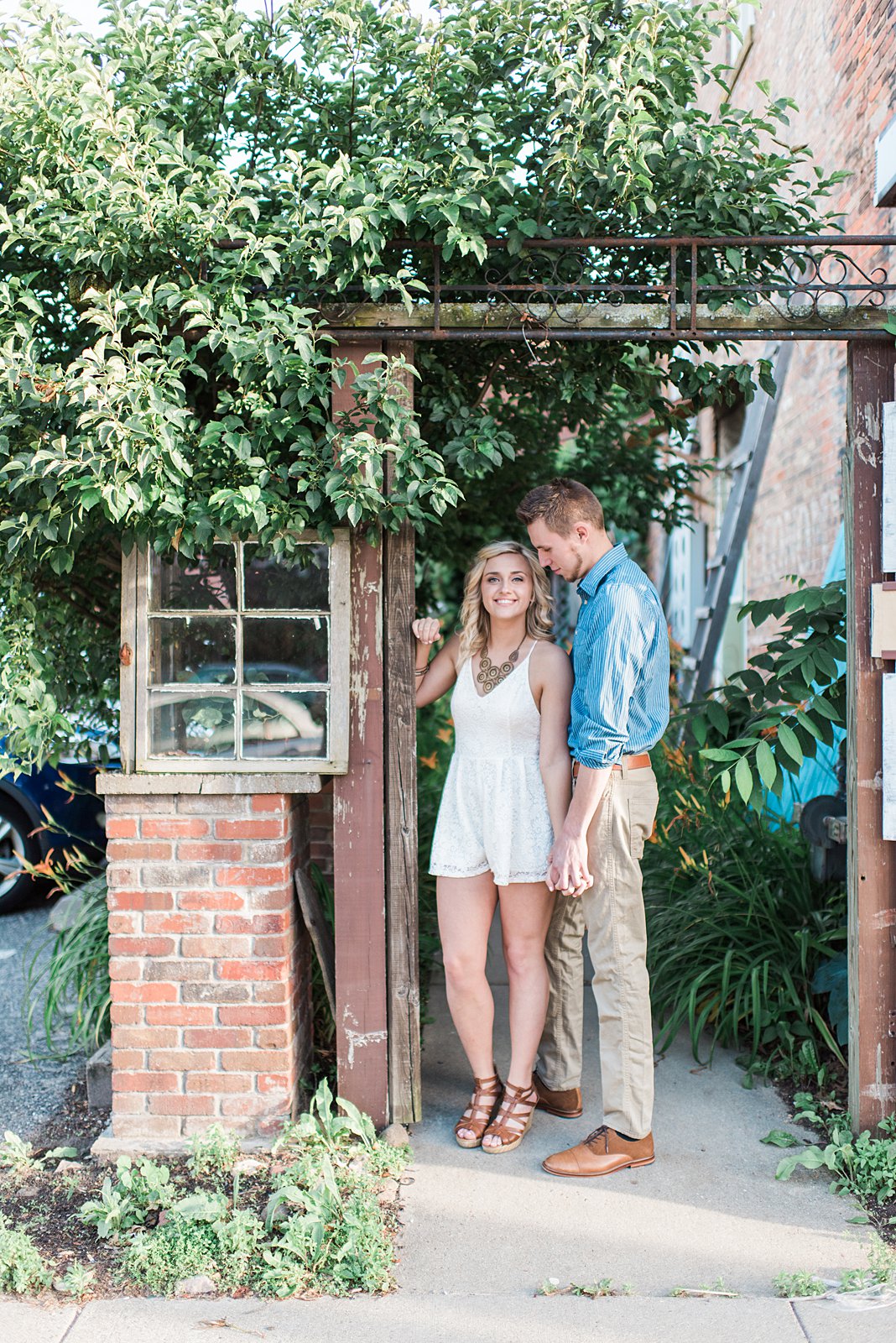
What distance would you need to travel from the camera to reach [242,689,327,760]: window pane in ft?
10.8

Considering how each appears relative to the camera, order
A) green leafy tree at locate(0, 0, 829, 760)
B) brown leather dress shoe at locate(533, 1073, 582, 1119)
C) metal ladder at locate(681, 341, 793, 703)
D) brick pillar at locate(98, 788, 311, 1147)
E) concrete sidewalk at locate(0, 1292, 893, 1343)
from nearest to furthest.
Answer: concrete sidewalk at locate(0, 1292, 893, 1343) < green leafy tree at locate(0, 0, 829, 760) < brick pillar at locate(98, 788, 311, 1147) < brown leather dress shoe at locate(533, 1073, 582, 1119) < metal ladder at locate(681, 341, 793, 703)

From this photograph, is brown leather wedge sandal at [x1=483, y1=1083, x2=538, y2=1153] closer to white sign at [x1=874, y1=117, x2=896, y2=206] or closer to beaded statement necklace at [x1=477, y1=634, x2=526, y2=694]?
beaded statement necklace at [x1=477, y1=634, x2=526, y2=694]

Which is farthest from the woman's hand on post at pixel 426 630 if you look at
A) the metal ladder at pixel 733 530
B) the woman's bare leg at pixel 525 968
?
the metal ladder at pixel 733 530

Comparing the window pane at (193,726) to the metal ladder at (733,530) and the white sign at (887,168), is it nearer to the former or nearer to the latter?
the white sign at (887,168)

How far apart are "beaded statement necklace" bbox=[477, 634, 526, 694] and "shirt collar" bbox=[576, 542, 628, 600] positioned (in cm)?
27

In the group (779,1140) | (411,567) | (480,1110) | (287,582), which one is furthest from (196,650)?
(779,1140)

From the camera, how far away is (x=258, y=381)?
123 inches

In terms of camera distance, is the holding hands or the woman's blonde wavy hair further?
the woman's blonde wavy hair

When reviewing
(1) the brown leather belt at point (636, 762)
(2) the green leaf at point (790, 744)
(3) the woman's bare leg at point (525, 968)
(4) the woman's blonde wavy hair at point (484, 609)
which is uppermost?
(4) the woman's blonde wavy hair at point (484, 609)

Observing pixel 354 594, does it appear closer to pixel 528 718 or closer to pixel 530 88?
pixel 528 718

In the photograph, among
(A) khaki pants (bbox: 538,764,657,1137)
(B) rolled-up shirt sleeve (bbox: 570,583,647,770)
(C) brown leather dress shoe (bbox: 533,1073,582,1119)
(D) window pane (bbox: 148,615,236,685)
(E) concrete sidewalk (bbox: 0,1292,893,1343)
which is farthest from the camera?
(C) brown leather dress shoe (bbox: 533,1073,582,1119)

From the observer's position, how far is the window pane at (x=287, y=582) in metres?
3.29

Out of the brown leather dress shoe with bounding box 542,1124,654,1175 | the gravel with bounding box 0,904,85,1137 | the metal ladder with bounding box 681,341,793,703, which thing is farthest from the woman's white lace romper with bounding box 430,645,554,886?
Answer: the metal ladder with bounding box 681,341,793,703

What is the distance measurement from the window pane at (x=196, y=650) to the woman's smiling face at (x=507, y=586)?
0.80m
